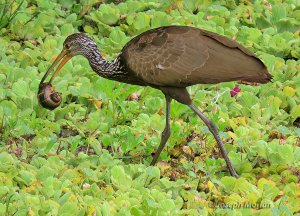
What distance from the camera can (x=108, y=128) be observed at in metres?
8.66

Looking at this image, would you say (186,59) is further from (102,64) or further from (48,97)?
(48,97)

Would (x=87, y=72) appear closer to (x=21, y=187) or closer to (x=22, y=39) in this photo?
(x=22, y=39)

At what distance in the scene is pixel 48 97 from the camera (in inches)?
330

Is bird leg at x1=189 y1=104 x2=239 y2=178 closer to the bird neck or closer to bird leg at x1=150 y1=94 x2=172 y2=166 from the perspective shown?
bird leg at x1=150 y1=94 x2=172 y2=166

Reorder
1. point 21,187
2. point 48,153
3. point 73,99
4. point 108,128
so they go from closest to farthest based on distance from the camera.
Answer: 1. point 21,187
2. point 48,153
3. point 108,128
4. point 73,99

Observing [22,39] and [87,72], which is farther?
[22,39]

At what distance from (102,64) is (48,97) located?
0.52 meters

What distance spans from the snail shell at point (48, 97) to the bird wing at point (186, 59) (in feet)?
2.60

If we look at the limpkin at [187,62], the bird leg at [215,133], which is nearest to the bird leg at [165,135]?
the limpkin at [187,62]

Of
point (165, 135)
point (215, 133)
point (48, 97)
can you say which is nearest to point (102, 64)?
point (48, 97)

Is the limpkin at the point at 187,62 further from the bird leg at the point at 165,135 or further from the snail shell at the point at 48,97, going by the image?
the snail shell at the point at 48,97

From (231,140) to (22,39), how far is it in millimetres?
2773

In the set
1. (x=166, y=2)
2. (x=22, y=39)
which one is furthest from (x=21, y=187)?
(x=166, y=2)

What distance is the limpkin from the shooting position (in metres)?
7.72
